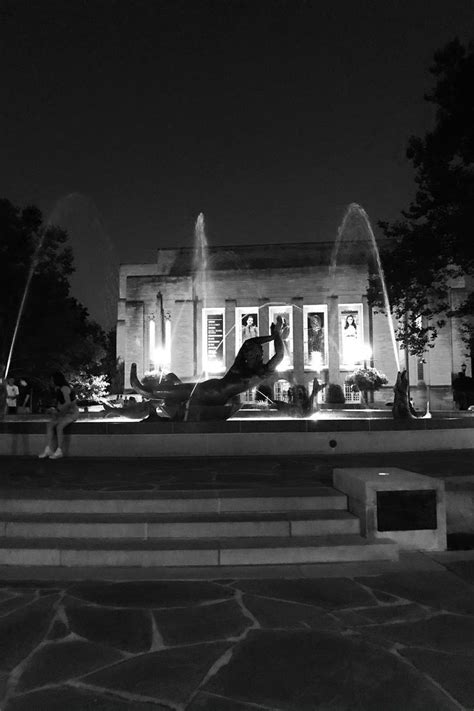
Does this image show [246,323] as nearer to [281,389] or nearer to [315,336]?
[315,336]

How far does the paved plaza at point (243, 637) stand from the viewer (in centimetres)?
338

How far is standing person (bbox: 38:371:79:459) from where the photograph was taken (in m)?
10.4

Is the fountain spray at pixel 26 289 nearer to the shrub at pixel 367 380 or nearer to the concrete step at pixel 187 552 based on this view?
the shrub at pixel 367 380

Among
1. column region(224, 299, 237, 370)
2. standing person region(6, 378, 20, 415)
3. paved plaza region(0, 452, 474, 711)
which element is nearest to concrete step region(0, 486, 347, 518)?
paved plaza region(0, 452, 474, 711)

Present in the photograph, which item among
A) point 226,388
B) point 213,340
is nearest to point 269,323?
point 213,340

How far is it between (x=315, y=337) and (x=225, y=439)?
3777cm

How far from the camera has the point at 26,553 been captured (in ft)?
19.4

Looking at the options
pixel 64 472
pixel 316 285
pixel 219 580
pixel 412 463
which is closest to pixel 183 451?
pixel 64 472

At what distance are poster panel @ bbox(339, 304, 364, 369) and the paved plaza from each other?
41.7 meters

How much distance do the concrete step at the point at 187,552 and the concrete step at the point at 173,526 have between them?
160 millimetres

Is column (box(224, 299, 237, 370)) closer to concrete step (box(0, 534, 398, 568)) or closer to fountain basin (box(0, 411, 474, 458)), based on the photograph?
fountain basin (box(0, 411, 474, 458))

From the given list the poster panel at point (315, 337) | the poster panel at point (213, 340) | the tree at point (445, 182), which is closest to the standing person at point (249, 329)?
the poster panel at point (213, 340)

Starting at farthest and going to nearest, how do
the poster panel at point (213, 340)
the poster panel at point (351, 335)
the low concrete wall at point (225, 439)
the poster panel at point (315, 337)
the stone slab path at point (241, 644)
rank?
the poster panel at point (213, 340), the poster panel at point (315, 337), the poster panel at point (351, 335), the low concrete wall at point (225, 439), the stone slab path at point (241, 644)

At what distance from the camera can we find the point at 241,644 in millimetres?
4027
